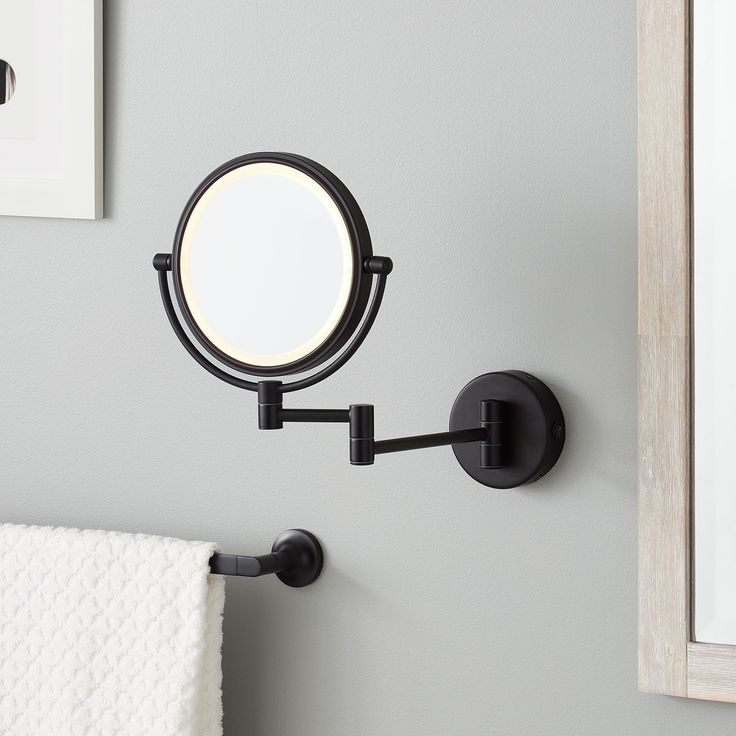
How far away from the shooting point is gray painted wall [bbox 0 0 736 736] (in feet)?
2.16

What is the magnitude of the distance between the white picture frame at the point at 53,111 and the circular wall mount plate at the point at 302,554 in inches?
11.9

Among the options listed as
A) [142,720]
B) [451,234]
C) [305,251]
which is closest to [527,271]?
[451,234]

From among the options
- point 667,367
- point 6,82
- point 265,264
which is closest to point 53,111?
point 6,82

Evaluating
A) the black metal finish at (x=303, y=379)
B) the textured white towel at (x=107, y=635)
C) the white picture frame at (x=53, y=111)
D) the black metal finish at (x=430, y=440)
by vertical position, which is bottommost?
the textured white towel at (x=107, y=635)

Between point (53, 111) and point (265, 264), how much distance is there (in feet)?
1.01

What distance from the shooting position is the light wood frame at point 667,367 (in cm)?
62

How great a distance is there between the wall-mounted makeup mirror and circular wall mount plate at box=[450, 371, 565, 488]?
0.19 feet

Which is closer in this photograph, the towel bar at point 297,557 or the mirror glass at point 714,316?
the mirror glass at point 714,316

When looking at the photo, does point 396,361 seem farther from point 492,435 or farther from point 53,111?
point 53,111

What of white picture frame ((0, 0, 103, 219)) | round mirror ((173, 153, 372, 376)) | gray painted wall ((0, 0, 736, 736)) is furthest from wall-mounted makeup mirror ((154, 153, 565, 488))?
white picture frame ((0, 0, 103, 219))

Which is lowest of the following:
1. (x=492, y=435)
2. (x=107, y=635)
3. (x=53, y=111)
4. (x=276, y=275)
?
(x=107, y=635)

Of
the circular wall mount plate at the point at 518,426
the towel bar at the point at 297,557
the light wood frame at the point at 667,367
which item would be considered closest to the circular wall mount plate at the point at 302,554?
the towel bar at the point at 297,557

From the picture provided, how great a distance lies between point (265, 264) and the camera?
60cm

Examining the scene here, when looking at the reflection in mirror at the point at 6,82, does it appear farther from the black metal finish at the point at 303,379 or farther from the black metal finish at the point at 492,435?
the black metal finish at the point at 492,435
